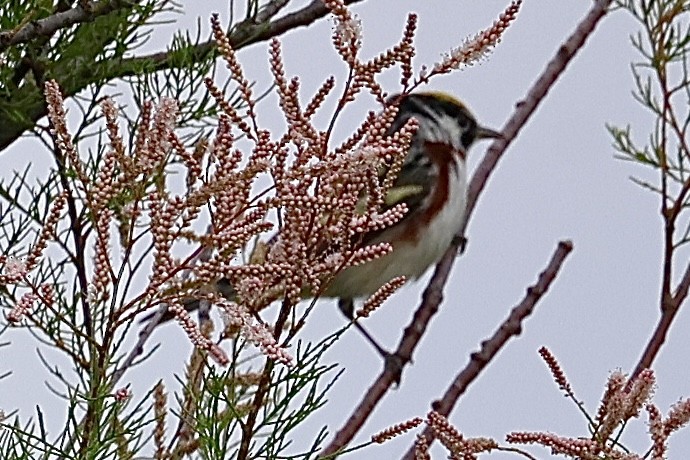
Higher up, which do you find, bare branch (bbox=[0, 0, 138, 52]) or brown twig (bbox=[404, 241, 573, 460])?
bare branch (bbox=[0, 0, 138, 52])

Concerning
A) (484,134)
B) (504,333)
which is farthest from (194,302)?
(484,134)

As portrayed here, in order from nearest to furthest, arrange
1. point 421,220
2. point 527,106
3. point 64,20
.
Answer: point 64,20 < point 527,106 < point 421,220

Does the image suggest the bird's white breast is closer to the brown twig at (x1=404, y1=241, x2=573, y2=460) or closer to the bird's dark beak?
the bird's dark beak

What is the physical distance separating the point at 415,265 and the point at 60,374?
224 cm

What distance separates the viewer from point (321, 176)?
71 cm

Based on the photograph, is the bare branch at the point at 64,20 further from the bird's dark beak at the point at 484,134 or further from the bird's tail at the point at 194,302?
the bird's dark beak at the point at 484,134

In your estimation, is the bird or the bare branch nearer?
the bare branch

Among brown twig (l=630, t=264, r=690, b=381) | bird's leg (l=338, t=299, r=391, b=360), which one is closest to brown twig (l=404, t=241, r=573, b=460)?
brown twig (l=630, t=264, r=690, b=381)

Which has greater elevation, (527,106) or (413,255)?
(413,255)

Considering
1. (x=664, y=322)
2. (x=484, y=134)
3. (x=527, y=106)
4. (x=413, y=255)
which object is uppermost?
(x=484, y=134)

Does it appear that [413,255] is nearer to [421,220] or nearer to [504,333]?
[421,220]

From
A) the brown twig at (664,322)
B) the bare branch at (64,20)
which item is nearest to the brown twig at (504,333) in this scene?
the brown twig at (664,322)

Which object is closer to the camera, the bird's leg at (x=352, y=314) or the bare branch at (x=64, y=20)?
the bare branch at (x=64, y=20)

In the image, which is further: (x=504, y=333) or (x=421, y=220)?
(x=421, y=220)
